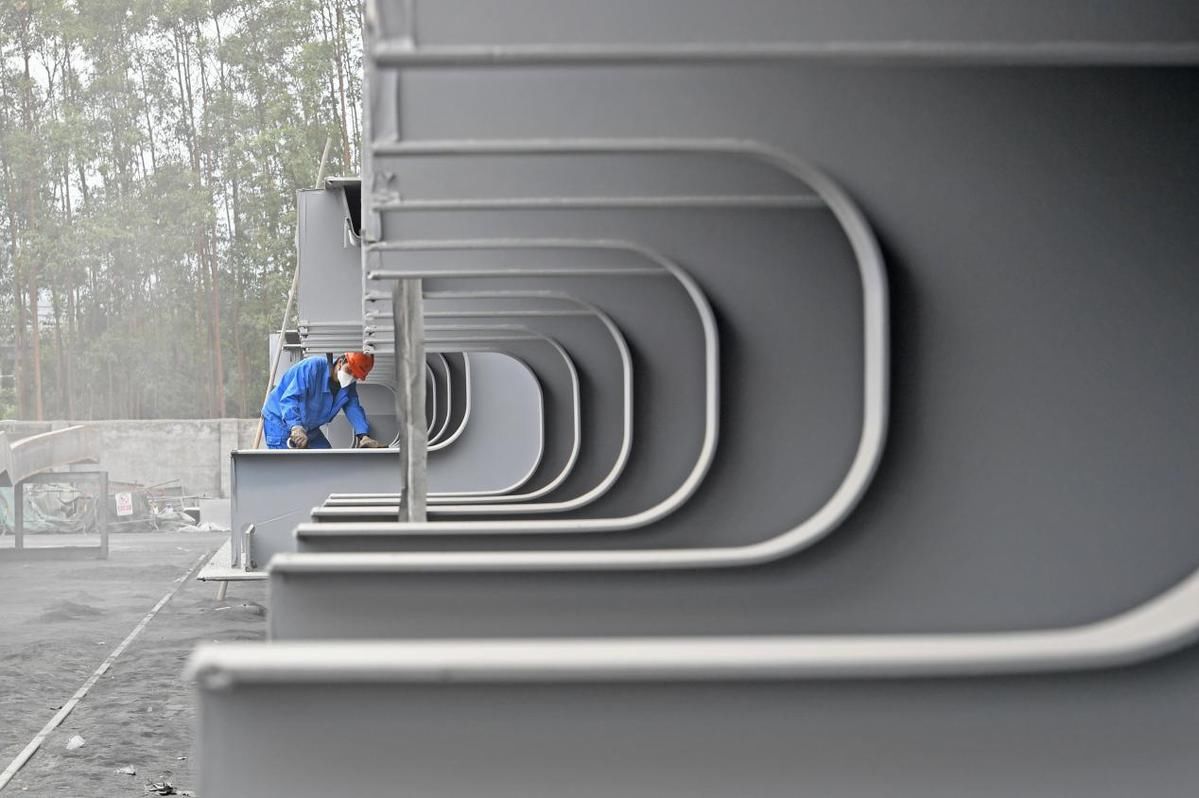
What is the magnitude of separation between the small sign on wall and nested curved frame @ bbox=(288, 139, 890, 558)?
25.6 metres

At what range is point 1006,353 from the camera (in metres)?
2.32

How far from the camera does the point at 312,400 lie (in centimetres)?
1012

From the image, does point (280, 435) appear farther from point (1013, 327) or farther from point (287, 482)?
point (1013, 327)

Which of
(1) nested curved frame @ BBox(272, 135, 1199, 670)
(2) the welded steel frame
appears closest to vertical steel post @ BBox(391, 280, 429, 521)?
(1) nested curved frame @ BBox(272, 135, 1199, 670)

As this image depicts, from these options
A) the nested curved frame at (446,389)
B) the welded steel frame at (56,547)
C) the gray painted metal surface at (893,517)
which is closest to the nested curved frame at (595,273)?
the gray painted metal surface at (893,517)

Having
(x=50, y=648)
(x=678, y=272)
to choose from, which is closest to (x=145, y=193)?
(x=50, y=648)

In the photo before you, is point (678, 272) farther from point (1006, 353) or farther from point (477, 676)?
point (477, 676)

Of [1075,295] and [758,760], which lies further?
[1075,295]

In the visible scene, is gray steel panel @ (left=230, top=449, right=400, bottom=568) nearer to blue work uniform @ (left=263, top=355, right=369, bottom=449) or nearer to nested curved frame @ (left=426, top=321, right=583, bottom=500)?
blue work uniform @ (left=263, top=355, right=369, bottom=449)

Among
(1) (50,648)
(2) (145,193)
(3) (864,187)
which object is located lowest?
(1) (50,648)

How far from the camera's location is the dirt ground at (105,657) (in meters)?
7.98

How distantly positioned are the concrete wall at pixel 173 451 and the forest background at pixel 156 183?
372cm

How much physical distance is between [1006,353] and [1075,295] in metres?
0.14

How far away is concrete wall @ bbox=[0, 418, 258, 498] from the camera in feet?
100
